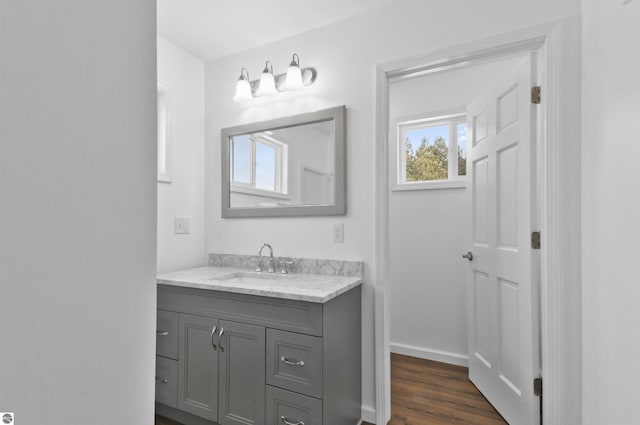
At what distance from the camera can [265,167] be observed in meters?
2.27

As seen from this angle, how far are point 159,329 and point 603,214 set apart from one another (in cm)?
229

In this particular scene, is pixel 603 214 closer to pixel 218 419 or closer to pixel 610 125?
pixel 610 125

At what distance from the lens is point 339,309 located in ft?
5.25

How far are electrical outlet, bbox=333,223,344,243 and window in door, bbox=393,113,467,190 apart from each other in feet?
3.67

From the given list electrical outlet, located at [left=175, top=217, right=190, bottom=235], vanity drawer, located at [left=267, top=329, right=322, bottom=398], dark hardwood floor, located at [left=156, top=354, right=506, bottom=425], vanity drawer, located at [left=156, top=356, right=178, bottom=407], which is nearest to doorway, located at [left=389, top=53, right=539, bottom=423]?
dark hardwood floor, located at [left=156, top=354, right=506, bottom=425]

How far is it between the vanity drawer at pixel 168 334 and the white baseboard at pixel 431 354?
6.09ft

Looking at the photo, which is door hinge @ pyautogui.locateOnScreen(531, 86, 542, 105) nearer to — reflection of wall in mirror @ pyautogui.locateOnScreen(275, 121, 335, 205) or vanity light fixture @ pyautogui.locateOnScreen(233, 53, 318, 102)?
reflection of wall in mirror @ pyautogui.locateOnScreen(275, 121, 335, 205)

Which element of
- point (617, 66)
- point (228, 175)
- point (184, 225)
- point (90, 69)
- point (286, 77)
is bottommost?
point (184, 225)

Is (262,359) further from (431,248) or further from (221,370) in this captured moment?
(431,248)

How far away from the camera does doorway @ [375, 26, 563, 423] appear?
1486mm

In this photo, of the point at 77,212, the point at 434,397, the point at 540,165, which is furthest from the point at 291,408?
the point at 540,165

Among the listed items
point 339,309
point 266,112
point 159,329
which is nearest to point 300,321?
point 339,309

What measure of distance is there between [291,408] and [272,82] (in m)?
1.90

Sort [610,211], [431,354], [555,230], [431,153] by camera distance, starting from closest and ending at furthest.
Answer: [610,211] < [555,230] < [431,354] < [431,153]
